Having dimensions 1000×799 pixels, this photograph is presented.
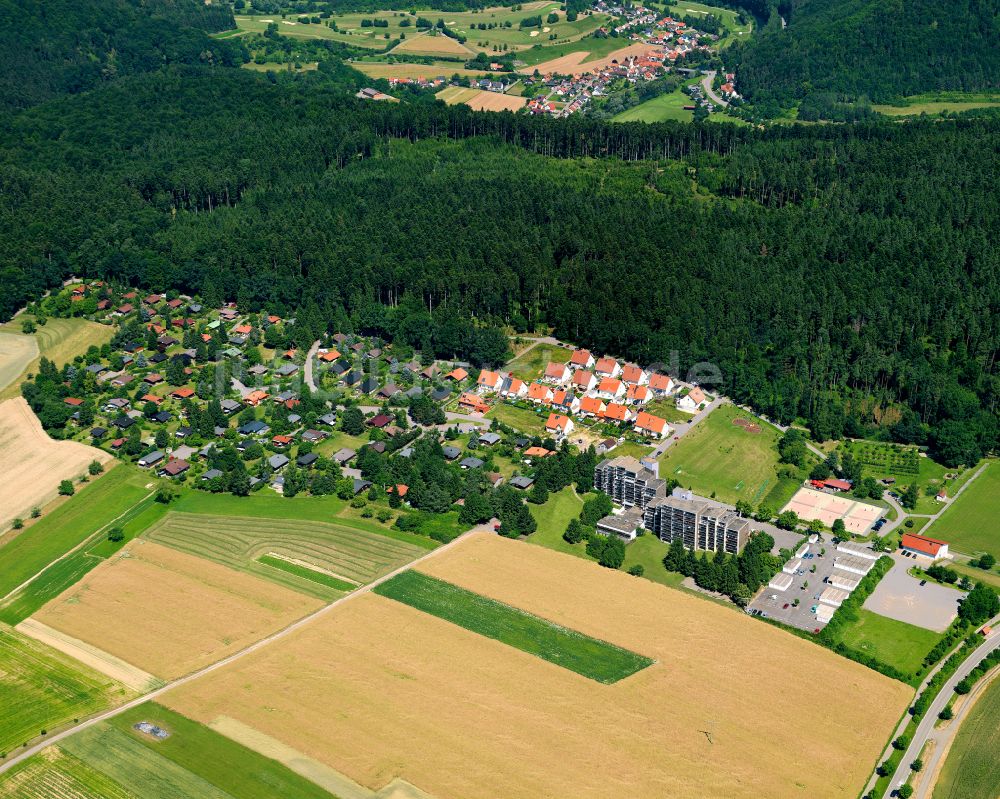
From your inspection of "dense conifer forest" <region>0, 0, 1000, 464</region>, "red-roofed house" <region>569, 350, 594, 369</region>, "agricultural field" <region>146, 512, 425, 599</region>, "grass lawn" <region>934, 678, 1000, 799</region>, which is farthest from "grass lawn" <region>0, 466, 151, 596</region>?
"grass lawn" <region>934, 678, 1000, 799</region>

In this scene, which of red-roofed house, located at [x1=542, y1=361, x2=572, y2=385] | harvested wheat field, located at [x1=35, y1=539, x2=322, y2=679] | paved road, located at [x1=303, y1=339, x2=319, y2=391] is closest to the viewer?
harvested wheat field, located at [x1=35, y1=539, x2=322, y2=679]

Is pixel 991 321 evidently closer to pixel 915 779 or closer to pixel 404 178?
pixel 915 779

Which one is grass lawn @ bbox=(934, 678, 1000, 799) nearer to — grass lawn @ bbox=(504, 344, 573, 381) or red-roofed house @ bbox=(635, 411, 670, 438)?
red-roofed house @ bbox=(635, 411, 670, 438)

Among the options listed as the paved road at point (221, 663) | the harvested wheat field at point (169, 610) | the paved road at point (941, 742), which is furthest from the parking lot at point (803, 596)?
the harvested wheat field at point (169, 610)

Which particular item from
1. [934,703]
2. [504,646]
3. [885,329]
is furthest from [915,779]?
[885,329]

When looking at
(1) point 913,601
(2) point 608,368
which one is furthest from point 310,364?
(1) point 913,601

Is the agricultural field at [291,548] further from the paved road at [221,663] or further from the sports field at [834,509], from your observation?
the sports field at [834,509]
